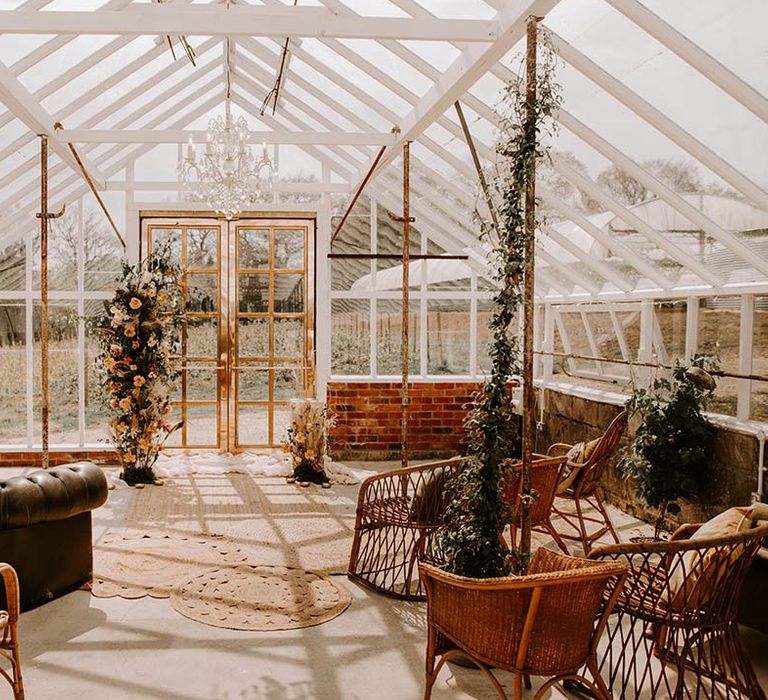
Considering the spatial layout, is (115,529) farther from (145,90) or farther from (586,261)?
(586,261)

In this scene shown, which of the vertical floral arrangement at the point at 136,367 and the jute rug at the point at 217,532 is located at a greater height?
the vertical floral arrangement at the point at 136,367

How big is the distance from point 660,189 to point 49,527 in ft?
13.7

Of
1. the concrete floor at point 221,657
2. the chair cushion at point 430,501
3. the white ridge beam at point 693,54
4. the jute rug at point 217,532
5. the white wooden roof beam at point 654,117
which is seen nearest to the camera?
the white ridge beam at point 693,54

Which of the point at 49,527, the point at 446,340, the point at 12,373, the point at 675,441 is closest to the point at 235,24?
the point at 49,527

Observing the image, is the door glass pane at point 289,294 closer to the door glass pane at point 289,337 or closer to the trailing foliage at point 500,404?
the door glass pane at point 289,337

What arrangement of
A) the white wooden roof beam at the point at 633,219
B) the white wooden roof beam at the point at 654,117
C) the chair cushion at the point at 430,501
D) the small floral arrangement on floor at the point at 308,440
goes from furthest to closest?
the small floral arrangement on floor at the point at 308,440
the white wooden roof beam at the point at 633,219
the chair cushion at the point at 430,501
the white wooden roof beam at the point at 654,117

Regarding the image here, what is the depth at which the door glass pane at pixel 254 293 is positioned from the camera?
9391 mm

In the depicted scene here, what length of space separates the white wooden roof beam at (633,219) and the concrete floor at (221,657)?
2451mm

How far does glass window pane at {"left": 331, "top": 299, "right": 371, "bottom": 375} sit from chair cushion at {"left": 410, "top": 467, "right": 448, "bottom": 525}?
466cm

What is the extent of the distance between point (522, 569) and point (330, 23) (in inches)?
112

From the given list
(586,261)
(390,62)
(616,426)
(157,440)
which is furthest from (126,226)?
(616,426)

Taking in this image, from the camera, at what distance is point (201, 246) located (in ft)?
30.7

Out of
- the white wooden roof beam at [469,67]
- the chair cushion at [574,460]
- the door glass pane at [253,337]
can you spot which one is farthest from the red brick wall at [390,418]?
the white wooden roof beam at [469,67]

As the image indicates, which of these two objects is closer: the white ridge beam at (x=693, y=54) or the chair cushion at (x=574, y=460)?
the white ridge beam at (x=693, y=54)
